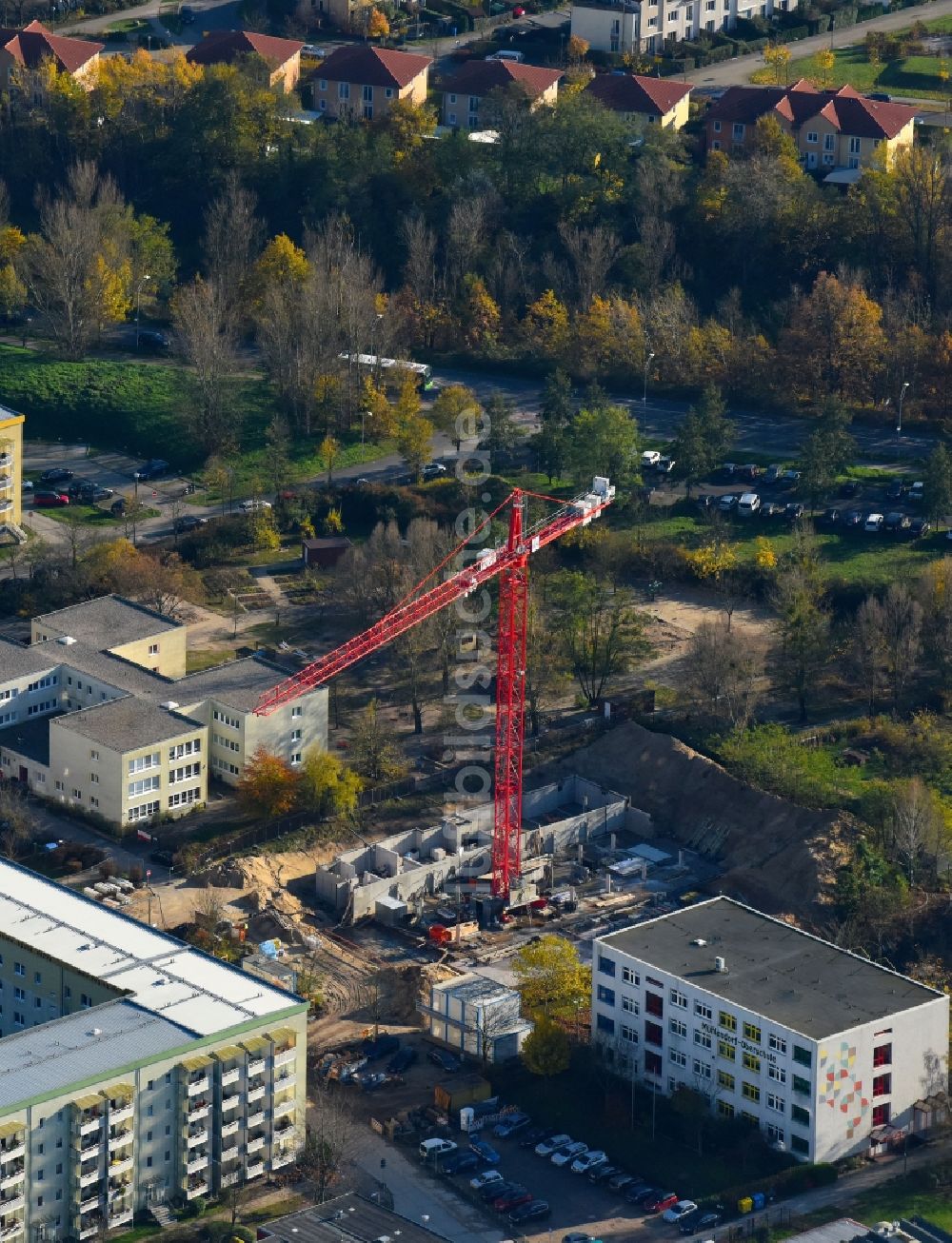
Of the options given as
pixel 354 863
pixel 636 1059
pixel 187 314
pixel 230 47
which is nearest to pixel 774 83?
pixel 230 47

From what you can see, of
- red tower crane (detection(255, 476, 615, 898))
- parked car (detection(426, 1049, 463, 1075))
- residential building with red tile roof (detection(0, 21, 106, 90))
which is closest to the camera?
parked car (detection(426, 1049, 463, 1075))

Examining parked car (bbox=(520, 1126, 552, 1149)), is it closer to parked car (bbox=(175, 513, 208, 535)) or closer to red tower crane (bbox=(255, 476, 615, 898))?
red tower crane (bbox=(255, 476, 615, 898))

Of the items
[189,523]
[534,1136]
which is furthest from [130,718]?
[534,1136]

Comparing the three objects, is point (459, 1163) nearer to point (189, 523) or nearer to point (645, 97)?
point (189, 523)

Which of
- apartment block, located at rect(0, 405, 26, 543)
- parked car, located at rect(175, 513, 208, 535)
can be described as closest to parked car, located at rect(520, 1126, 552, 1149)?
parked car, located at rect(175, 513, 208, 535)

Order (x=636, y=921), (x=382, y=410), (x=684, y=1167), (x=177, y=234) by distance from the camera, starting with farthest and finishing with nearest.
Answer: (x=177, y=234) → (x=382, y=410) → (x=636, y=921) → (x=684, y=1167)

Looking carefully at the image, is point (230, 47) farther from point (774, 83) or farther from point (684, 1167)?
point (684, 1167)

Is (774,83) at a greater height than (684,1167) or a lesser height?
greater
